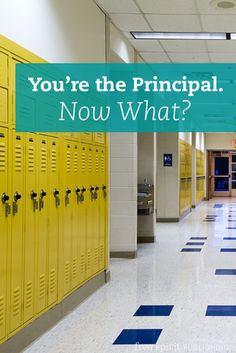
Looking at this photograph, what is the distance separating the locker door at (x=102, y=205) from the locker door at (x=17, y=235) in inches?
93.1

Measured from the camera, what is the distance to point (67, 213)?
486 centimetres

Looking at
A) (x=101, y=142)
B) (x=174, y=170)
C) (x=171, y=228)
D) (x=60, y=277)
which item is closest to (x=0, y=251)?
(x=60, y=277)

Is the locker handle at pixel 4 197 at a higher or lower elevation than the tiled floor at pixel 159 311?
higher

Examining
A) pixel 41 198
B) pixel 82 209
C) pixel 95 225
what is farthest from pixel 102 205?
pixel 41 198

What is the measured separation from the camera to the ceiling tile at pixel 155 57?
8633 mm

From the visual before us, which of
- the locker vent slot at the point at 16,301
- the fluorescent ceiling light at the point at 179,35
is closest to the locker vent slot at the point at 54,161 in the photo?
the locker vent slot at the point at 16,301

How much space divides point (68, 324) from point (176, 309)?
1134 millimetres

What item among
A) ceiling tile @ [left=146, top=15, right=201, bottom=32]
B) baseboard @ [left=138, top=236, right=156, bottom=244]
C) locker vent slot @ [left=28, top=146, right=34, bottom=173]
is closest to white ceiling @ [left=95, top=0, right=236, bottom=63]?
ceiling tile @ [left=146, top=15, right=201, bottom=32]

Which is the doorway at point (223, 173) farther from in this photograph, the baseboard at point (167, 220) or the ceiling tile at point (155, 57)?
the ceiling tile at point (155, 57)

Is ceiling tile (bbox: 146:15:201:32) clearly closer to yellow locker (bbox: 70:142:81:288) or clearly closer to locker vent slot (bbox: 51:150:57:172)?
yellow locker (bbox: 70:142:81:288)

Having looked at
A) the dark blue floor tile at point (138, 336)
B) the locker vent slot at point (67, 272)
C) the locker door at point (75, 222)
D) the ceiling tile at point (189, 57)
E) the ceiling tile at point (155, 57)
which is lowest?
the dark blue floor tile at point (138, 336)

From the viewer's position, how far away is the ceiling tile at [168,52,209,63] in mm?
8570

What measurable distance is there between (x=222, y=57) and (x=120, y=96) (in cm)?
200

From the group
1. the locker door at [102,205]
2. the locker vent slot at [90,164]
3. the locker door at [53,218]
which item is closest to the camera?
the locker door at [53,218]
